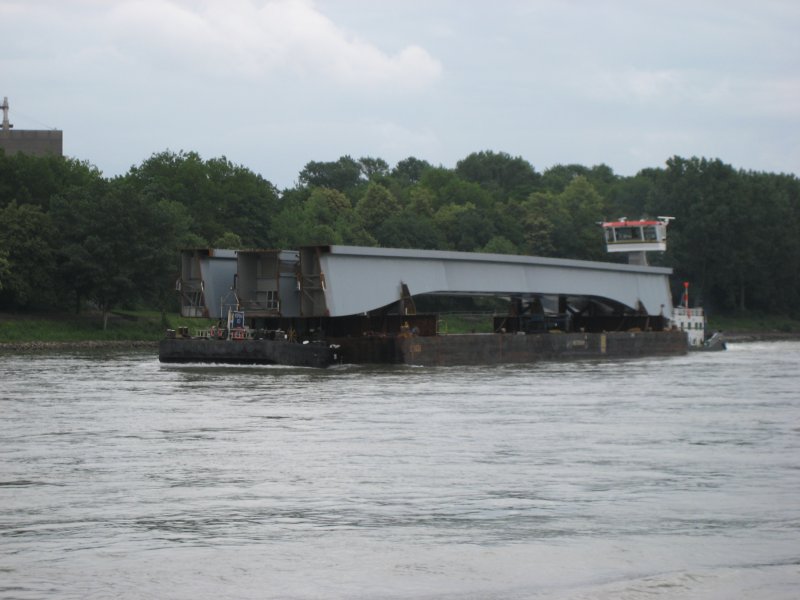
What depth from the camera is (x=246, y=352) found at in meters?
59.8

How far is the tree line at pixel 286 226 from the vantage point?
295 ft

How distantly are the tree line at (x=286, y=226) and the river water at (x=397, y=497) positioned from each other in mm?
50913

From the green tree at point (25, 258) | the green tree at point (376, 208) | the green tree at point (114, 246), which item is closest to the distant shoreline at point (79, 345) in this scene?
the green tree at point (114, 246)

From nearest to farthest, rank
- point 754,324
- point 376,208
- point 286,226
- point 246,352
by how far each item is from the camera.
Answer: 1. point 246,352
2. point 286,226
3. point 754,324
4. point 376,208

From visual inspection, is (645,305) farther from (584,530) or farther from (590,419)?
(584,530)

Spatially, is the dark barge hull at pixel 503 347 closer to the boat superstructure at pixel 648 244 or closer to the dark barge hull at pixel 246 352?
the dark barge hull at pixel 246 352

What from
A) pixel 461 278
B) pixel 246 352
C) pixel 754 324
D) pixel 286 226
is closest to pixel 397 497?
pixel 246 352

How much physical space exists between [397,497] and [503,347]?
176 ft

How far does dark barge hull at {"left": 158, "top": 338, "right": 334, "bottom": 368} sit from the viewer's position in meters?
59.8

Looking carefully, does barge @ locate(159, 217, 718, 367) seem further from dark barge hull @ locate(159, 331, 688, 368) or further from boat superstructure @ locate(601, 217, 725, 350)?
boat superstructure @ locate(601, 217, 725, 350)

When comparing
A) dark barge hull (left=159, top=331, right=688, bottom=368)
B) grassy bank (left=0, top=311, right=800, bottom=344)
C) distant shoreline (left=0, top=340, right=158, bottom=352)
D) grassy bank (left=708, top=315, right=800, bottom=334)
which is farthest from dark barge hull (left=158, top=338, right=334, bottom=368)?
grassy bank (left=708, top=315, right=800, bottom=334)

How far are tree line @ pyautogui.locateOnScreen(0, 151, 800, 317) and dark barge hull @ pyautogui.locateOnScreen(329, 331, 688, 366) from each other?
98.3 ft

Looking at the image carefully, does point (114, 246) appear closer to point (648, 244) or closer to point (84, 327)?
point (84, 327)

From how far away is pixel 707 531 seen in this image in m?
17.4
